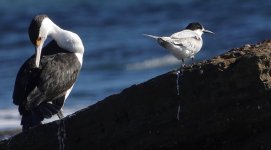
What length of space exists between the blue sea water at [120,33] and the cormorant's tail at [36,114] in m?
4.13

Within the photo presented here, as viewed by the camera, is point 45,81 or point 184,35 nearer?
point 184,35

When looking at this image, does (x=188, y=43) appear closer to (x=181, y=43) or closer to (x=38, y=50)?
(x=181, y=43)

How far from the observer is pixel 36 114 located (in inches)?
320

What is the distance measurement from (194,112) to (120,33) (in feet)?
49.7

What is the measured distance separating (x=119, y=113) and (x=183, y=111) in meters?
0.53

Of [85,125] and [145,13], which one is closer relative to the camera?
[85,125]

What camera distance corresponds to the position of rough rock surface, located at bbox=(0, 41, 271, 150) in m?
6.47

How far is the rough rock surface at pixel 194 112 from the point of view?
6473 mm

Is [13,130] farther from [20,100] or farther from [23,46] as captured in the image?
[23,46]

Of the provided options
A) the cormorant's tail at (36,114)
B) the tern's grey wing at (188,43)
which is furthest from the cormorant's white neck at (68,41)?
the tern's grey wing at (188,43)

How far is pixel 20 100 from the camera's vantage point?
8.23m

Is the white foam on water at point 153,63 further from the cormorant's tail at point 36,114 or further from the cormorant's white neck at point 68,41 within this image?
the cormorant's tail at point 36,114

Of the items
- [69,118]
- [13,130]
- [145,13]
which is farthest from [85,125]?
[145,13]

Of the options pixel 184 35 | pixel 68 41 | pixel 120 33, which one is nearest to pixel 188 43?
pixel 184 35
